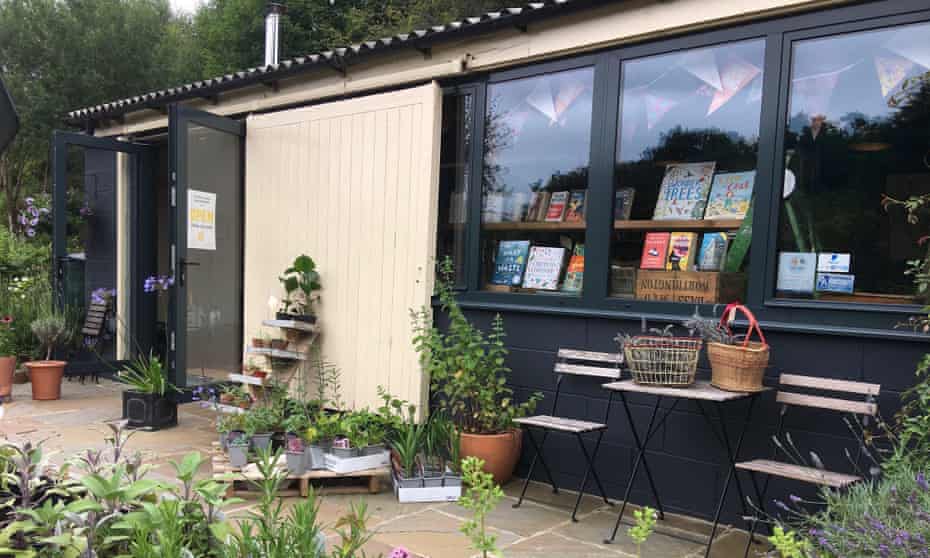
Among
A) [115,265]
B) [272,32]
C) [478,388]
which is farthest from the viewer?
[272,32]

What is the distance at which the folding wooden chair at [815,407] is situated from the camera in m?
2.84

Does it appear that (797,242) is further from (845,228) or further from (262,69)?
(262,69)

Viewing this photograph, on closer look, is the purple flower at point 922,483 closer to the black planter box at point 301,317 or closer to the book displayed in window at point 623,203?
the book displayed in window at point 623,203

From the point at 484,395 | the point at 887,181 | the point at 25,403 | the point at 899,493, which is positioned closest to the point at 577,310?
the point at 484,395

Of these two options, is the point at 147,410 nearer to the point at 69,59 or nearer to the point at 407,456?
the point at 407,456

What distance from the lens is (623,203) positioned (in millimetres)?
4172

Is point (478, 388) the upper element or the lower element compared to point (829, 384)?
lower

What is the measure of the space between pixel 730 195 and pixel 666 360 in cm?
112

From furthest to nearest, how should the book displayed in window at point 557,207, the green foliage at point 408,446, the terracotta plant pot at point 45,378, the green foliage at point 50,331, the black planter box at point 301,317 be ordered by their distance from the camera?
the green foliage at point 50,331, the terracotta plant pot at point 45,378, the black planter box at point 301,317, the book displayed in window at point 557,207, the green foliage at point 408,446

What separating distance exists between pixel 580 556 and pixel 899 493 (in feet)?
4.44

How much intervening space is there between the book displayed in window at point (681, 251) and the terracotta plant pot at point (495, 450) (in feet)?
4.51

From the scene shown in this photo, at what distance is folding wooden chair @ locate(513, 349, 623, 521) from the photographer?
12.2ft

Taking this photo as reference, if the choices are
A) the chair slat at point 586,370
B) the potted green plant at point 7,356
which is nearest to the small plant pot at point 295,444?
the chair slat at point 586,370

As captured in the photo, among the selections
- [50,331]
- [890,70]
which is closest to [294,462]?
[890,70]
